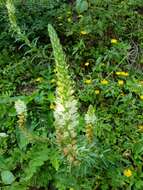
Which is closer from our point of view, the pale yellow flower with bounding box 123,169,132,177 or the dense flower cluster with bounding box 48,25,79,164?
the dense flower cluster with bounding box 48,25,79,164

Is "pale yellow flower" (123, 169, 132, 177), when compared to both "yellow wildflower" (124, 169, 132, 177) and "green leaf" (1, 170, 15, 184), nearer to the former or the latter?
"yellow wildflower" (124, 169, 132, 177)

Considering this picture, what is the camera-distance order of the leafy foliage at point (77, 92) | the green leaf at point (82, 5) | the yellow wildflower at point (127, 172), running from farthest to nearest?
the green leaf at point (82, 5) < the yellow wildflower at point (127, 172) < the leafy foliage at point (77, 92)

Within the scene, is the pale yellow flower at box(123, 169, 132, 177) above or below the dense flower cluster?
below

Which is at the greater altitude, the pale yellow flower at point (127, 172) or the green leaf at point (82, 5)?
the green leaf at point (82, 5)

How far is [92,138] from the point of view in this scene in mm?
3113

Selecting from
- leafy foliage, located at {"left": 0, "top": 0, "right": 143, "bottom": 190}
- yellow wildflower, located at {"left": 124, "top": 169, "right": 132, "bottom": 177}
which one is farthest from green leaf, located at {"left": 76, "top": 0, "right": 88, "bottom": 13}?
yellow wildflower, located at {"left": 124, "top": 169, "right": 132, "bottom": 177}

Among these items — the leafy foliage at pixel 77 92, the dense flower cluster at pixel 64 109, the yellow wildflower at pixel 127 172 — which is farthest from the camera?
the yellow wildflower at pixel 127 172

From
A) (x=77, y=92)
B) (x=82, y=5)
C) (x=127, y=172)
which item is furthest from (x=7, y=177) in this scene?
(x=82, y=5)

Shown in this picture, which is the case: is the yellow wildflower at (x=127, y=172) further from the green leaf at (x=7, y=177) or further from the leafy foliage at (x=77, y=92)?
the green leaf at (x=7, y=177)

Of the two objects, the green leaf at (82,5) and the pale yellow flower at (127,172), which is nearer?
the pale yellow flower at (127,172)

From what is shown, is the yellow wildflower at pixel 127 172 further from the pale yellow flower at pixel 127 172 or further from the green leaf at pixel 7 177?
the green leaf at pixel 7 177

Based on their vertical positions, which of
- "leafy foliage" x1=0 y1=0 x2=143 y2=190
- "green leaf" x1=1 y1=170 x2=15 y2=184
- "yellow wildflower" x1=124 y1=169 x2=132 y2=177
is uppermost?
"leafy foliage" x1=0 y1=0 x2=143 y2=190

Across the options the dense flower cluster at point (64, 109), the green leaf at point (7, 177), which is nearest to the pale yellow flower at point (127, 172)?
the dense flower cluster at point (64, 109)

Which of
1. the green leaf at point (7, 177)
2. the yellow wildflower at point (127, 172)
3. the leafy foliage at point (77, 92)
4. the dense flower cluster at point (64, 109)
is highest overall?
the dense flower cluster at point (64, 109)
